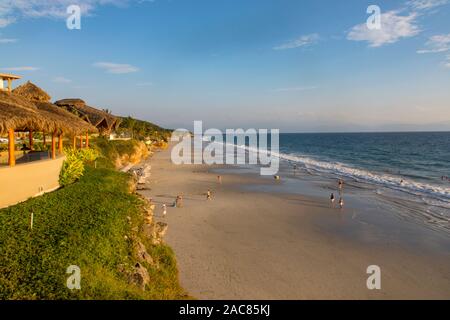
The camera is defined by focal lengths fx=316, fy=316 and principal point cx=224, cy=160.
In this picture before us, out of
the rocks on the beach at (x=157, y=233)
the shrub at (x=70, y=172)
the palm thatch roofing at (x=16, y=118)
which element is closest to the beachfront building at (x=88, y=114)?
the shrub at (x=70, y=172)

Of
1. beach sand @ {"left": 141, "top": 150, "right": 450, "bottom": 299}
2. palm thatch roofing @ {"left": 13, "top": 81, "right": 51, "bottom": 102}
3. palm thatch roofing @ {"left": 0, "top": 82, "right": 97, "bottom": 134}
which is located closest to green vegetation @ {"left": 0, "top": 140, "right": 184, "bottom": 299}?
beach sand @ {"left": 141, "top": 150, "right": 450, "bottom": 299}

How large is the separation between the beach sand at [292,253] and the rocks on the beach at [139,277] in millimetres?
2118

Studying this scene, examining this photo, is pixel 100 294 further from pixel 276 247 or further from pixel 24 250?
pixel 276 247

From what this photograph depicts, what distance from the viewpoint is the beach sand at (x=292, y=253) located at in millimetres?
10797

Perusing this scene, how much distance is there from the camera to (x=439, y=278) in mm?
11727

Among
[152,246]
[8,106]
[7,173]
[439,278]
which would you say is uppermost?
[8,106]

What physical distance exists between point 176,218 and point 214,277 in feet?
24.3

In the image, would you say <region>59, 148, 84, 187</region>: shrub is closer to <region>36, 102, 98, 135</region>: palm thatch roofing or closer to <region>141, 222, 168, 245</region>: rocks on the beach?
<region>36, 102, 98, 135</region>: palm thatch roofing

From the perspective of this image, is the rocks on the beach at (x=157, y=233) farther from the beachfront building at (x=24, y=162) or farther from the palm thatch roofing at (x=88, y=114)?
the palm thatch roofing at (x=88, y=114)

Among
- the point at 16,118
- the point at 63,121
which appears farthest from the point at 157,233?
the point at 63,121

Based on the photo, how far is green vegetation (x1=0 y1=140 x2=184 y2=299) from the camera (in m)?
6.76

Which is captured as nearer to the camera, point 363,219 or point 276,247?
point 276,247

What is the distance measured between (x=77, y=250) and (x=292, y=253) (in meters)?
8.90
